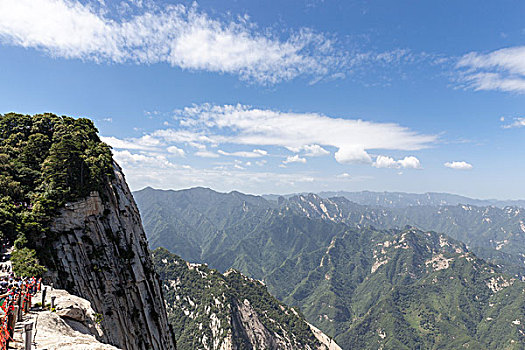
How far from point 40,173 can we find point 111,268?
62.1ft

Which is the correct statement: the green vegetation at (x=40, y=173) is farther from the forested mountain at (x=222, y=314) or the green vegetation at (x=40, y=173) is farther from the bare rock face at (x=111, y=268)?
the forested mountain at (x=222, y=314)

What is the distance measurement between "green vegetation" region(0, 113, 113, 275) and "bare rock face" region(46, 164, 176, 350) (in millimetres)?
1889

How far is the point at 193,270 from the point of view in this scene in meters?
170

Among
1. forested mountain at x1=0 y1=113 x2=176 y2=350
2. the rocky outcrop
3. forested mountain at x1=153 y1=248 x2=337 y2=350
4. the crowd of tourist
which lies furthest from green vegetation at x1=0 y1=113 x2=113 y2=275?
forested mountain at x1=153 y1=248 x2=337 y2=350

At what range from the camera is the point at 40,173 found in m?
41.5

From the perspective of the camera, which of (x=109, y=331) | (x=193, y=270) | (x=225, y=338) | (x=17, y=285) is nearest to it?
(x=17, y=285)

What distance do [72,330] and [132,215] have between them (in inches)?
1167

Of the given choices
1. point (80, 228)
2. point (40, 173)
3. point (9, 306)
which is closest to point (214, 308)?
point (80, 228)

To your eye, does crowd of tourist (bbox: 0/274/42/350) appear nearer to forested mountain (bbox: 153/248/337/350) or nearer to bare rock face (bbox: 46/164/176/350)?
bare rock face (bbox: 46/164/176/350)

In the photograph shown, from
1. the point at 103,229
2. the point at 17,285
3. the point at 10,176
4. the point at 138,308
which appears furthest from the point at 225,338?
the point at 17,285

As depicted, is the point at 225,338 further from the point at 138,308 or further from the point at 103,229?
the point at 103,229

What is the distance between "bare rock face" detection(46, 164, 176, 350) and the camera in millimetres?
34938

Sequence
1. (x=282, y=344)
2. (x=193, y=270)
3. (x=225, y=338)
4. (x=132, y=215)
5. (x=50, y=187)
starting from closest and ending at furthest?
(x=50, y=187), (x=132, y=215), (x=225, y=338), (x=282, y=344), (x=193, y=270)

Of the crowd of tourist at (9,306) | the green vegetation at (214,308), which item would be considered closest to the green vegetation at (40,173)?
the crowd of tourist at (9,306)
